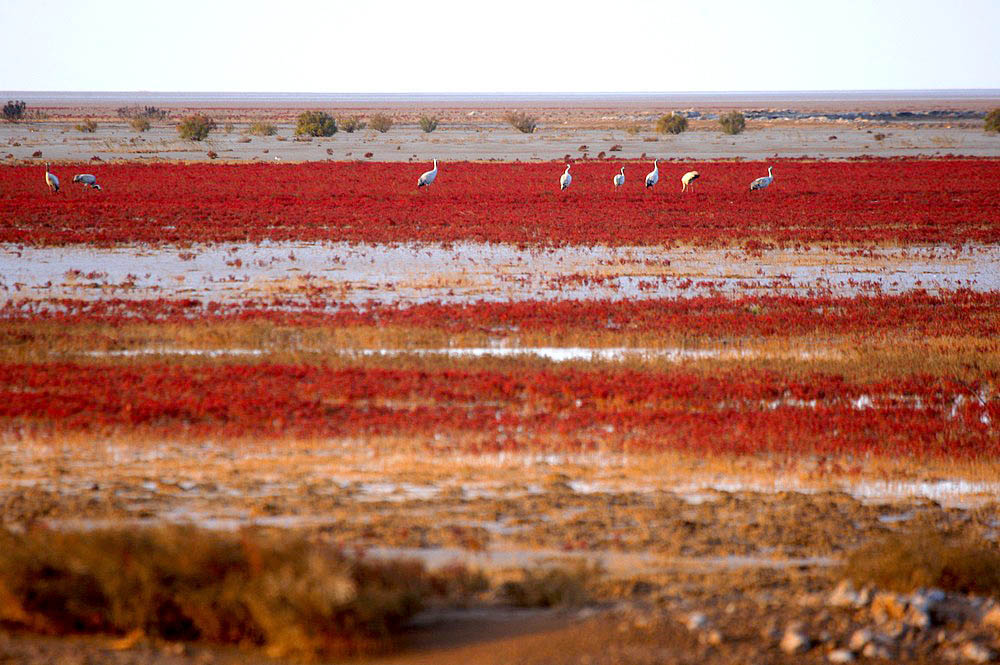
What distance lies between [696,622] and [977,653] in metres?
1.43

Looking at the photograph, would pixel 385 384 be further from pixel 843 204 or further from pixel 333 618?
pixel 843 204

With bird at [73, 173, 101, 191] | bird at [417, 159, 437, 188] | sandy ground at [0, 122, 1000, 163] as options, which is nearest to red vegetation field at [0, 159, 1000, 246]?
bird at [73, 173, 101, 191]

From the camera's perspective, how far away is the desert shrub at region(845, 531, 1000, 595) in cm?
621

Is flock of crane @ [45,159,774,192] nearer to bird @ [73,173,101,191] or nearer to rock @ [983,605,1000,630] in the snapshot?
bird @ [73,173,101,191]

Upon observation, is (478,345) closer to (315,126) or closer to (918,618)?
(918,618)

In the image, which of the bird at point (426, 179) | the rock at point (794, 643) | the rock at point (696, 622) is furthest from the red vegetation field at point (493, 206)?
the rock at point (794, 643)

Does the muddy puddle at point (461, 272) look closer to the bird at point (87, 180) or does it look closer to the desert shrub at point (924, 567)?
the desert shrub at point (924, 567)

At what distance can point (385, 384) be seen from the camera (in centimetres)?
1123

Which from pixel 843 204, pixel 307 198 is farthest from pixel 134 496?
pixel 843 204

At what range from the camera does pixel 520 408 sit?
10.7m

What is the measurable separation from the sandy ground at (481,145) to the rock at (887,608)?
147ft

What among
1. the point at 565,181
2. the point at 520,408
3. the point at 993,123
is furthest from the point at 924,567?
the point at 993,123

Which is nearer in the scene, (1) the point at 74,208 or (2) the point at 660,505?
(2) the point at 660,505

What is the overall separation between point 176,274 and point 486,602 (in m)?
14.5
